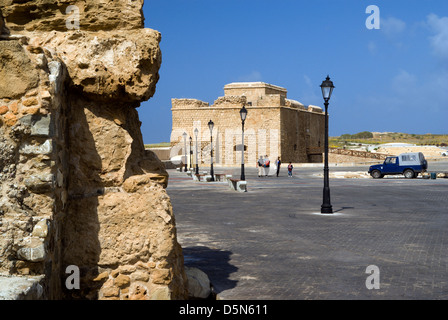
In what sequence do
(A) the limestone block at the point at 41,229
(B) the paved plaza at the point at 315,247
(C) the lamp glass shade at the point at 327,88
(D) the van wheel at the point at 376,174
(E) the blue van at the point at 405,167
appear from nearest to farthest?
(A) the limestone block at the point at 41,229, (B) the paved plaza at the point at 315,247, (C) the lamp glass shade at the point at 327,88, (E) the blue van at the point at 405,167, (D) the van wheel at the point at 376,174

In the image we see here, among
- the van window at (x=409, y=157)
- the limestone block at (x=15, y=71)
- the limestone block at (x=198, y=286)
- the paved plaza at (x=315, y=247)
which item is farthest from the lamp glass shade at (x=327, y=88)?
the van window at (x=409, y=157)

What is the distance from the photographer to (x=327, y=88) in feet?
48.4

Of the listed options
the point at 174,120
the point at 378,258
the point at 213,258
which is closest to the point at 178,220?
the point at 213,258

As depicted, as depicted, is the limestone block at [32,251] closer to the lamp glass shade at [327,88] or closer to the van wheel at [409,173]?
the lamp glass shade at [327,88]

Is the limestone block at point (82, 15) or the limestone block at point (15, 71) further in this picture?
the limestone block at point (82, 15)

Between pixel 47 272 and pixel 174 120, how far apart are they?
2313 inches

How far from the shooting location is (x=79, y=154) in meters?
5.34

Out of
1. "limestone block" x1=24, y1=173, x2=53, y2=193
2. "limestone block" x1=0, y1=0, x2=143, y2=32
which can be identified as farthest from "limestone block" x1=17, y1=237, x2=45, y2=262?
"limestone block" x1=0, y1=0, x2=143, y2=32

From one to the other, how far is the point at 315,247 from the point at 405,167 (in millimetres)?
26609

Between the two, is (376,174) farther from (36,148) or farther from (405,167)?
(36,148)

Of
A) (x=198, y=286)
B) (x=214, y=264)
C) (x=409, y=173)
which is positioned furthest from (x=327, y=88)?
(x=409, y=173)

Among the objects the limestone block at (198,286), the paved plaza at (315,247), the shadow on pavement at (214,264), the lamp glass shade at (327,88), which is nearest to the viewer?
the limestone block at (198,286)

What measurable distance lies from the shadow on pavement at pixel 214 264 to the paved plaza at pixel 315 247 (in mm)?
14

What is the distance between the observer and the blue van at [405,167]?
33.8 meters
